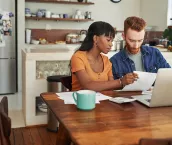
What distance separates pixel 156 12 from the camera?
5559 millimetres

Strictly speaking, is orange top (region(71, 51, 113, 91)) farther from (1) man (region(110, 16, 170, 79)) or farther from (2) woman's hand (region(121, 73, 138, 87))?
(2) woman's hand (region(121, 73, 138, 87))

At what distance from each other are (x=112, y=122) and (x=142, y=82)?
63 cm

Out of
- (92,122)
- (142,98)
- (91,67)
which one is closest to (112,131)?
(92,122)

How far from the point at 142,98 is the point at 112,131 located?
58 centimetres

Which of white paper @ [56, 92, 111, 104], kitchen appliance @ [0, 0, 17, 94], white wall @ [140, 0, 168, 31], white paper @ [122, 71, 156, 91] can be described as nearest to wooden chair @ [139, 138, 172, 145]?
white paper @ [56, 92, 111, 104]

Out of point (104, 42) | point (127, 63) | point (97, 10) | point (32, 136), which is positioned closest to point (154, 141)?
point (104, 42)

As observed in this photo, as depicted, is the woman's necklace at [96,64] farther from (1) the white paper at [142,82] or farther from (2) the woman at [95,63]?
(1) the white paper at [142,82]

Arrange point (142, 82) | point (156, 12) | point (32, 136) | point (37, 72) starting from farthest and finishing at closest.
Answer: point (156, 12) → point (37, 72) → point (32, 136) → point (142, 82)

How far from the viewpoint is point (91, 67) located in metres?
1.99

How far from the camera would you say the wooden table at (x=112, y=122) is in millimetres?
998

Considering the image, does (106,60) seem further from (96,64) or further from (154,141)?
(154,141)

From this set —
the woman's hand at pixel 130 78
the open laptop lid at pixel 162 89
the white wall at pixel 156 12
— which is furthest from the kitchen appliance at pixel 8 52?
the open laptop lid at pixel 162 89

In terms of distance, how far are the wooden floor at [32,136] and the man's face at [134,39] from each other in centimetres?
129

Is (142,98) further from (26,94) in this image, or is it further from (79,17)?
(79,17)
